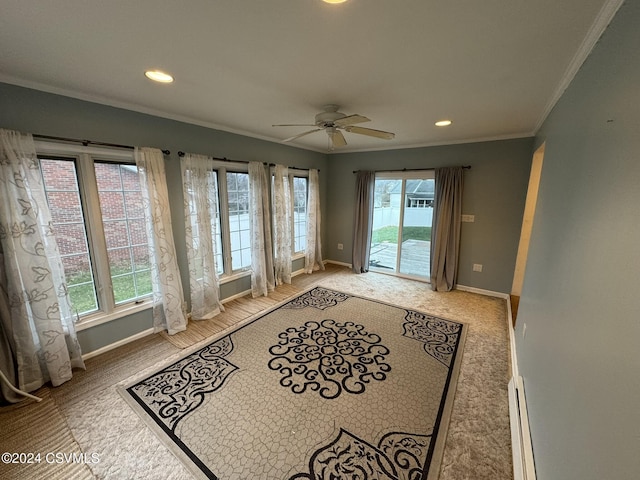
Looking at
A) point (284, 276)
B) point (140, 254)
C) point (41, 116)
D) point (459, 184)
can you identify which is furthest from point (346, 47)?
point (284, 276)

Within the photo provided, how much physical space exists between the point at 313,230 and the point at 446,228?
236 cm

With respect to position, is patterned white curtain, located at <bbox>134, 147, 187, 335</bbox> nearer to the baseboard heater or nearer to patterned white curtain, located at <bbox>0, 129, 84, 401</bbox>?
patterned white curtain, located at <bbox>0, 129, 84, 401</bbox>

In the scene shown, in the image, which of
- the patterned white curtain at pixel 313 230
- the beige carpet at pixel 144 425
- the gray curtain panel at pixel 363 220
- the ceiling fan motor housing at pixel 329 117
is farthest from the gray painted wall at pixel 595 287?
the patterned white curtain at pixel 313 230

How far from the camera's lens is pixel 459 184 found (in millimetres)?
3725

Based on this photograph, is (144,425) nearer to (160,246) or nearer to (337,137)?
(160,246)

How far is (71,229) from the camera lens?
7.16ft

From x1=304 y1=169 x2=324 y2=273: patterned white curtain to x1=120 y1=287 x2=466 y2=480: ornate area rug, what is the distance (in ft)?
6.59

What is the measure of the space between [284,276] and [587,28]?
158 inches

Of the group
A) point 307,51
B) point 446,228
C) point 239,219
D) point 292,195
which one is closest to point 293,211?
point 292,195

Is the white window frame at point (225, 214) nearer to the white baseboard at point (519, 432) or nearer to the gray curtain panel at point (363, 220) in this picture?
the gray curtain panel at point (363, 220)

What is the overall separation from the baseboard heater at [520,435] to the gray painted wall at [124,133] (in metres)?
3.33

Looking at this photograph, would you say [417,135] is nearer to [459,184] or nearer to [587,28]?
[459,184]

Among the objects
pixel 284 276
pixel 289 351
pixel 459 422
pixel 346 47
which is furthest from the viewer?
pixel 284 276

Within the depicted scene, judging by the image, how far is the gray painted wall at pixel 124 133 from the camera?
1861 millimetres
